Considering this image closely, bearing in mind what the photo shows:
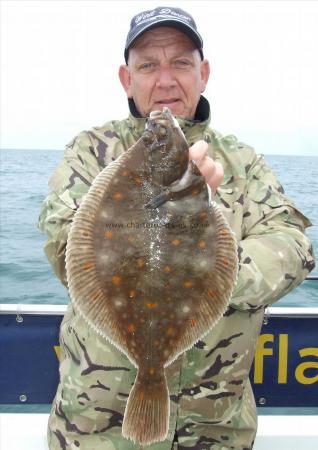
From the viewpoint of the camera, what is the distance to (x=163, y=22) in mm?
2387

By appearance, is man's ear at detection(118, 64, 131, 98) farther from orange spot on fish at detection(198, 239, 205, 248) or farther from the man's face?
orange spot on fish at detection(198, 239, 205, 248)

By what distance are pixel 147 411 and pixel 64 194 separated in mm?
918

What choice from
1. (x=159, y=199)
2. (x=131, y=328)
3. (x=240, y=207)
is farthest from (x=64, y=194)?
(x=240, y=207)

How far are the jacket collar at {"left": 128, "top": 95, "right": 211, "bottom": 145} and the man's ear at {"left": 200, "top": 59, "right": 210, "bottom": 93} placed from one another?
0.35 ft

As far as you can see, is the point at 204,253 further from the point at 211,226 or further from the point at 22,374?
the point at 22,374

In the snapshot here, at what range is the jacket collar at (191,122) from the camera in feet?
8.18

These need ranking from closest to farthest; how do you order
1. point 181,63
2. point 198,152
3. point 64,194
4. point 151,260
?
point 151,260 < point 198,152 < point 64,194 < point 181,63

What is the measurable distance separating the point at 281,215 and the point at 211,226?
25.5 inches

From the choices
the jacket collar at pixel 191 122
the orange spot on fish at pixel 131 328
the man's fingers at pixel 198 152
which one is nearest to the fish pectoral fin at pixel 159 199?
the man's fingers at pixel 198 152

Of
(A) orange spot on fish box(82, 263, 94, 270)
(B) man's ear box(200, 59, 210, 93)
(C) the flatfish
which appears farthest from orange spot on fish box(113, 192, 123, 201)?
(B) man's ear box(200, 59, 210, 93)

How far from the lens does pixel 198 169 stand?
72.8 inches

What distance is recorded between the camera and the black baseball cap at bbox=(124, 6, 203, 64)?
7.84ft

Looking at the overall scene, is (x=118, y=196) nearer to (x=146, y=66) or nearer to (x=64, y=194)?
(x=64, y=194)

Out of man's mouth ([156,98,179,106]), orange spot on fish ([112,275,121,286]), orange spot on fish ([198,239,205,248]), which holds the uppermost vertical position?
man's mouth ([156,98,179,106])
